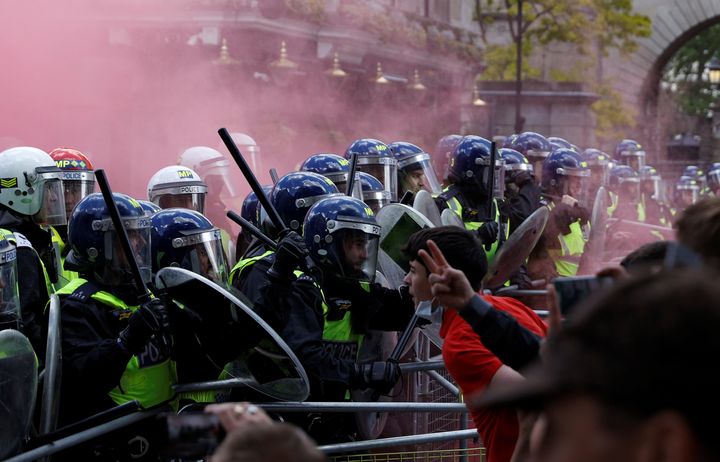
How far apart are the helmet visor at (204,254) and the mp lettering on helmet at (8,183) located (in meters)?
1.99

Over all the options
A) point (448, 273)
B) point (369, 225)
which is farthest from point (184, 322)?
point (448, 273)

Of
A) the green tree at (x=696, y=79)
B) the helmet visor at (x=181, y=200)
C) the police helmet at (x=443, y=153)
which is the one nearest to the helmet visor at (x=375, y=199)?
the helmet visor at (x=181, y=200)

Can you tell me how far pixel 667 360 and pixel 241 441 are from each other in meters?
0.61

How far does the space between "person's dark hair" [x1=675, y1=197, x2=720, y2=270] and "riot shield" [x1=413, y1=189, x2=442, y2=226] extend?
3.83 m

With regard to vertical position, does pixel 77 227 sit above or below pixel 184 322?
above

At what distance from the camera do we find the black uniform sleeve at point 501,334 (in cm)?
257

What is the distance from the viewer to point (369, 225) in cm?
483

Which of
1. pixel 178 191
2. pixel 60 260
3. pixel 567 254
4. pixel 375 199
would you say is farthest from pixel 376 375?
pixel 567 254

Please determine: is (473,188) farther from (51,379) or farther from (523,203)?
(51,379)

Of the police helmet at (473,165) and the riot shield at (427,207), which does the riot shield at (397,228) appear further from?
the police helmet at (473,165)

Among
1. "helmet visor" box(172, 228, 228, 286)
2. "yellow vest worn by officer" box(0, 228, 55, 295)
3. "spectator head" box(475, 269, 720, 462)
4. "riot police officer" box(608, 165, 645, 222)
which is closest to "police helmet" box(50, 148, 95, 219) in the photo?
"yellow vest worn by officer" box(0, 228, 55, 295)

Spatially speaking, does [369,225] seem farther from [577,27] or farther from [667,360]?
[577,27]

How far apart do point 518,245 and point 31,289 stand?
2.19 metres

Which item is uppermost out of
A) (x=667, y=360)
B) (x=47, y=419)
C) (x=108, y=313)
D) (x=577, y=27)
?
(x=577, y=27)
